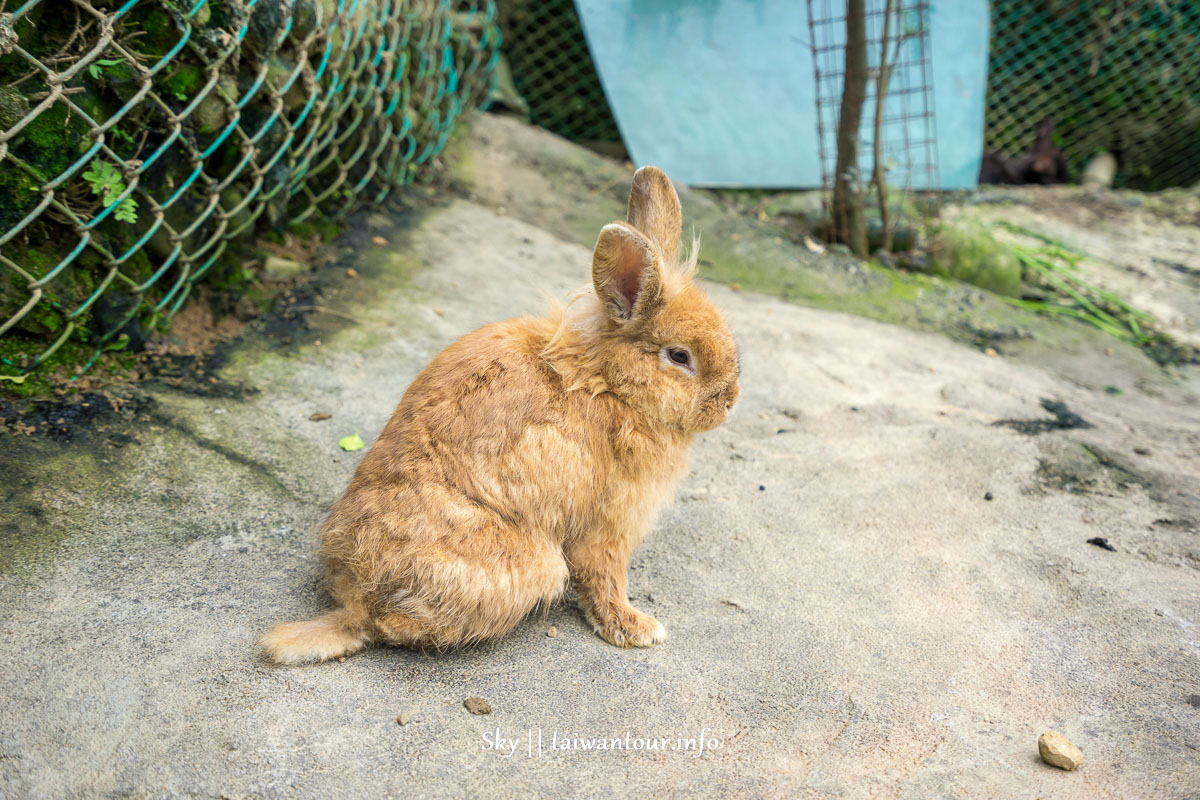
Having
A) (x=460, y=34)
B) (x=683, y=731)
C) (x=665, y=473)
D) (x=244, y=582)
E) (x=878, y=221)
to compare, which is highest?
(x=460, y=34)

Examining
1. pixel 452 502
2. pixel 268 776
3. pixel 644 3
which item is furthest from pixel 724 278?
pixel 268 776

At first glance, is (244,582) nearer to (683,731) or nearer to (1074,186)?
(683,731)

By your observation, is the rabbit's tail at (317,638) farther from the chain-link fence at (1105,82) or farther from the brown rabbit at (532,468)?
the chain-link fence at (1105,82)

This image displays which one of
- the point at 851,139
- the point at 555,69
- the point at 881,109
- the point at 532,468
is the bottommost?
the point at 532,468

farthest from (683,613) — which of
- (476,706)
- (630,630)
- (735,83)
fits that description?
(735,83)

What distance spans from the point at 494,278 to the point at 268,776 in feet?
10.1

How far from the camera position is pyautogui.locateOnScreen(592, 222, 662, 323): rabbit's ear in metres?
2.32

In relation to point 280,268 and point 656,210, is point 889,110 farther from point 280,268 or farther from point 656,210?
point 280,268

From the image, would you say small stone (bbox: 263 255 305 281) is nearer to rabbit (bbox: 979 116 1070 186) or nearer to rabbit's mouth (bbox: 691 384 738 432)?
rabbit's mouth (bbox: 691 384 738 432)

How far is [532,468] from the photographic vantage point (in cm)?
234

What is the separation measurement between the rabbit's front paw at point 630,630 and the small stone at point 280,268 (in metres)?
2.43

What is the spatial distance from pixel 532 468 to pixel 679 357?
564 mm

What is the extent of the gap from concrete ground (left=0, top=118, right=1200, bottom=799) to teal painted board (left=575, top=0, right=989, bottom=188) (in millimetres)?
2979

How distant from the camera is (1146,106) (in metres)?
8.17
